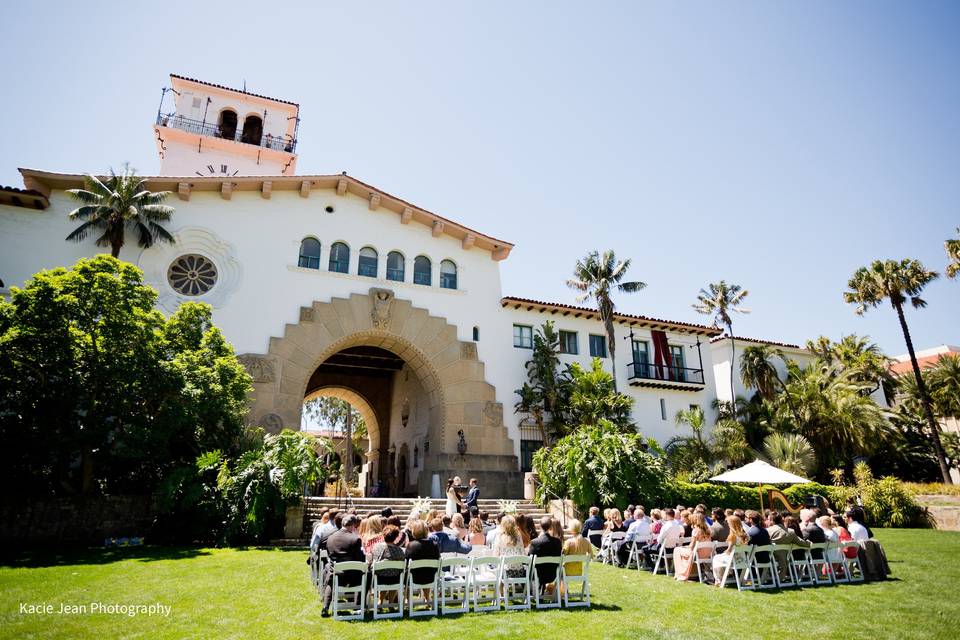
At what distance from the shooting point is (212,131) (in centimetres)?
3328

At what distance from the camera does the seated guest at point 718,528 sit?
33.4 feet

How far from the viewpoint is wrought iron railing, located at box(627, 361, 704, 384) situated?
28016 millimetres

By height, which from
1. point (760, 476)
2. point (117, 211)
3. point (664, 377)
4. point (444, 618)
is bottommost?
point (444, 618)

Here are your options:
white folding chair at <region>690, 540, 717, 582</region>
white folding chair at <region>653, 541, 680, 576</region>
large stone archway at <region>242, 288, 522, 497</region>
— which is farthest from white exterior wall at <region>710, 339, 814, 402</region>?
white folding chair at <region>690, 540, 717, 582</region>

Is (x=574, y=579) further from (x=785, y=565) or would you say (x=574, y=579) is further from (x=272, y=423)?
(x=272, y=423)

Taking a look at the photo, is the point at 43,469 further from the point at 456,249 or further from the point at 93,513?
the point at 456,249

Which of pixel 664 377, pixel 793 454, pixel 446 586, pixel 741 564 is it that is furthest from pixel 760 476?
pixel 664 377

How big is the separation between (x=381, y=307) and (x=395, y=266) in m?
2.49

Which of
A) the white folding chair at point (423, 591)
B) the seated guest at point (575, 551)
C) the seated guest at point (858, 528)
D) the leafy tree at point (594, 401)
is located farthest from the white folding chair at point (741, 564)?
the leafy tree at point (594, 401)

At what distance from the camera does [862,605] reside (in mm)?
7754

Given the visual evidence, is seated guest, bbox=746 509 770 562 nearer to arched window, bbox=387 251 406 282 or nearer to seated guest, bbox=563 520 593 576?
seated guest, bbox=563 520 593 576

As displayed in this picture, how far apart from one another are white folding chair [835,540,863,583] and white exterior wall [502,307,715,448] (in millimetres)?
15217

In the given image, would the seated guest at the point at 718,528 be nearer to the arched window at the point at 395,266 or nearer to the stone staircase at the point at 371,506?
the stone staircase at the point at 371,506

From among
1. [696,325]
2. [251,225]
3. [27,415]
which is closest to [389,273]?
[251,225]
